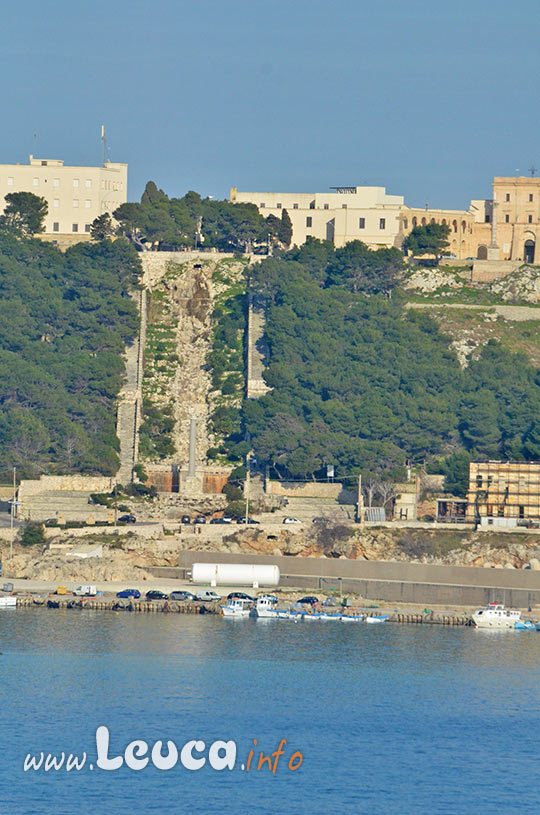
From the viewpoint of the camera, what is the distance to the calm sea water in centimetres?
6494

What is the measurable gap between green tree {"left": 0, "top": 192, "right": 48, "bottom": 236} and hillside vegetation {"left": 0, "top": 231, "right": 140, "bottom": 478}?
154cm

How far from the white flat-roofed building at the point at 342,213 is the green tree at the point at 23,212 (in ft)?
59.7

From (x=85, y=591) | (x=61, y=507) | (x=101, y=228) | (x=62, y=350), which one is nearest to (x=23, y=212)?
(x=101, y=228)

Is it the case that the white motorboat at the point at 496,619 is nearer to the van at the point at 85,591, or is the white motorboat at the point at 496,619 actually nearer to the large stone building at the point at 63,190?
the van at the point at 85,591

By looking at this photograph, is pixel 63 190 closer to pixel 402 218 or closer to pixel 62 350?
pixel 62 350

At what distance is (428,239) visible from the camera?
151m

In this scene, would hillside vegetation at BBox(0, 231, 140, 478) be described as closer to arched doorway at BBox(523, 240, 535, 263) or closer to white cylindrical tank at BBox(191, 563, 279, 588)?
white cylindrical tank at BBox(191, 563, 279, 588)

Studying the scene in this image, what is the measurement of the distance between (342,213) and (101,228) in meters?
19.6

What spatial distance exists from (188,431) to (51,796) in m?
64.6

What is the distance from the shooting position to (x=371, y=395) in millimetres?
128125

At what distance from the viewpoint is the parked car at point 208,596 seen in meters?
99.2

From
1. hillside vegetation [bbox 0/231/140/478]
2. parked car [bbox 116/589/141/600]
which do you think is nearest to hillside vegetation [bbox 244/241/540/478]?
hillside vegetation [bbox 0/231/140/478]

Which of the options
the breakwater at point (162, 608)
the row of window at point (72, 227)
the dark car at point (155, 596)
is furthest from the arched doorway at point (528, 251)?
the dark car at point (155, 596)

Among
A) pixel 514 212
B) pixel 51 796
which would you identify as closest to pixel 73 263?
pixel 514 212
